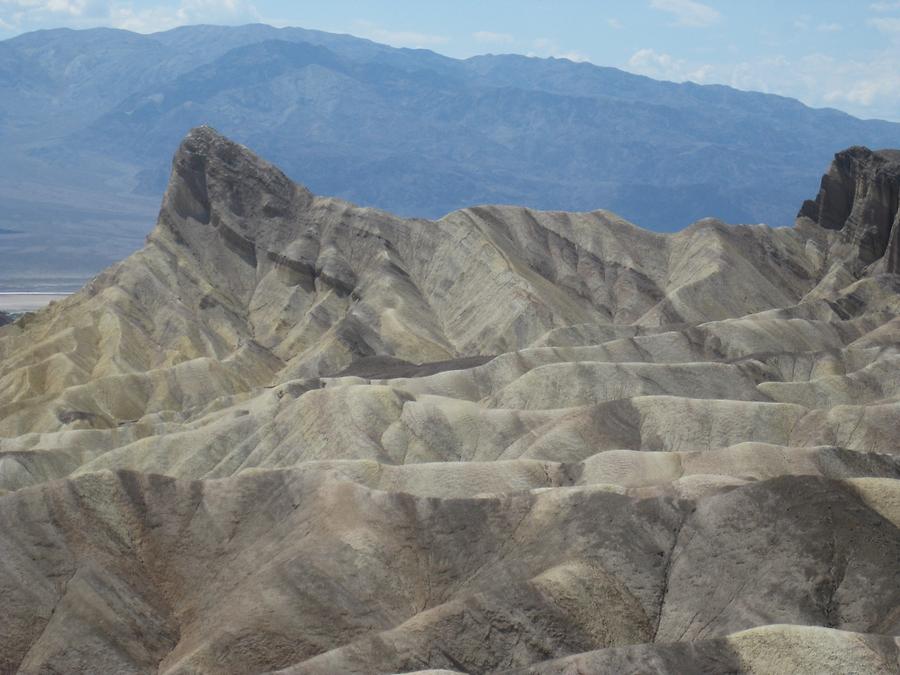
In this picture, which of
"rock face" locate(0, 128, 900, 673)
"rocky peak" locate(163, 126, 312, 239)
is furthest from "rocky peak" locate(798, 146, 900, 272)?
"rocky peak" locate(163, 126, 312, 239)

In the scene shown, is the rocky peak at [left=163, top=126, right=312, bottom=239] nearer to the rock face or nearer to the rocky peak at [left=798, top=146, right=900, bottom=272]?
the rock face

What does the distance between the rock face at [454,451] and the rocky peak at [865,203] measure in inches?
30.5

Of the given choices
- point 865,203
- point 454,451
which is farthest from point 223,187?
point 454,451

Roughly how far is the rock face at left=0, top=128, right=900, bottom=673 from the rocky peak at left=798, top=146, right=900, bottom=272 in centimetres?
77

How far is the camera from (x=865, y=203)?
153 meters

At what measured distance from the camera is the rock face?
2224 inches

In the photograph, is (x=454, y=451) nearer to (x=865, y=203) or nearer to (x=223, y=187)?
(x=223, y=187)

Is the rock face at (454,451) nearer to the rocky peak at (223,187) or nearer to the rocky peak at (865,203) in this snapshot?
the rocky peak at (223,187)

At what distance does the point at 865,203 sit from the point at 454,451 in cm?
8707

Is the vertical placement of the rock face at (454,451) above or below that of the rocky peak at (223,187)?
below

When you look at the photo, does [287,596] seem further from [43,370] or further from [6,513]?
[43,370]

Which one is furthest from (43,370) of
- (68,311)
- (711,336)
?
(711,336)

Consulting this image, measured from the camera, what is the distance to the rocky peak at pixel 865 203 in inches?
5906

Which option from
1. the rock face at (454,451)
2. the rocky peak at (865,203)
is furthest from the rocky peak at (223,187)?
the rocky peak at (865,203)
